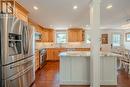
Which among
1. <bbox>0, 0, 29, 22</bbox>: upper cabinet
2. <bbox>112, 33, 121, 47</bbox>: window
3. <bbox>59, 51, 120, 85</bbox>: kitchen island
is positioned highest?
<bbox>0, 0, 29, 22</bbox>: upper cabinet

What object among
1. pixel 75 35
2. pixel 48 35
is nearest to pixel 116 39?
pixel 75 35

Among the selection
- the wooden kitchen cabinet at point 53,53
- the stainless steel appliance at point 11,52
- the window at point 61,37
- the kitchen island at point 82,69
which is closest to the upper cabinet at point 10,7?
the stainless steel appliance at point 11,52

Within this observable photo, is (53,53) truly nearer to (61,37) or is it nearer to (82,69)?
(61,37)

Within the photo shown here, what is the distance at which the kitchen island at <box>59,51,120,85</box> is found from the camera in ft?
14.7

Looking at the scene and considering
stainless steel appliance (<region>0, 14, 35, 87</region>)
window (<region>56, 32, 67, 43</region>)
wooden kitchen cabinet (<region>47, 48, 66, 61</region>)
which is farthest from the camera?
window (<region>56, 32, 67, 43</region>)

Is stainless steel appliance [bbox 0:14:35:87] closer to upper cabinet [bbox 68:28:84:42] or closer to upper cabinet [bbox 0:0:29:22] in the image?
upper cabinet [bbox 0:0:29:22]

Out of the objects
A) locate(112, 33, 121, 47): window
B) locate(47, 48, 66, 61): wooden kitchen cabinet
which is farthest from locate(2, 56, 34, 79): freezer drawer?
locate(112, 33, 121, 47): window

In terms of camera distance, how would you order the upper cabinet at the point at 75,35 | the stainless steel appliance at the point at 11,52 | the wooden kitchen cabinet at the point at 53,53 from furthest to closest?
the upper cabinet at the point at 75,35
the wooden kitchen cabinet at the point at 53,53
the stainless steel appliance at the point at 11,52

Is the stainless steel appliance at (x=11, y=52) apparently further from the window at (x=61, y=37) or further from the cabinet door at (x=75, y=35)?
the window at (x=61, y=37)

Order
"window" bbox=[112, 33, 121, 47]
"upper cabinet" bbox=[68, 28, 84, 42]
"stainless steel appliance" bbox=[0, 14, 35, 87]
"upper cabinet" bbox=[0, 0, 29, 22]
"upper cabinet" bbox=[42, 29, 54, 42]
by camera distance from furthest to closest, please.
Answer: "window" bbox=[112, 33, 121, 47] < "upper cabinet" bbox=[42, 29, 54, 42] < "upper cabinet" bbox=[68, 28, 84, 42] < "upper cabinet" bbox=[0, 0, 29, 22] < "stainless steel appliance" bbox=[0, 14, 35, 87]

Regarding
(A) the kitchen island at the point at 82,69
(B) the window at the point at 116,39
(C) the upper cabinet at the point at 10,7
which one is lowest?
(A) the kitchen island at the point at 82,69

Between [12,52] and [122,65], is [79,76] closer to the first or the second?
[12,52]

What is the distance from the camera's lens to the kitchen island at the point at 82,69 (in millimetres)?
4469

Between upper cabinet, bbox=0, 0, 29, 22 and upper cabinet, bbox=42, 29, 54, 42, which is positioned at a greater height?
upper cabinet, bbox=0, 0, 29, 22
